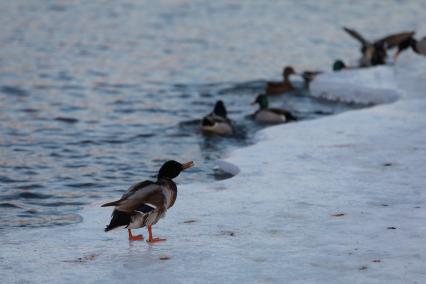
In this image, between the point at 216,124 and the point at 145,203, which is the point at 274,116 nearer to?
the point at 216,124

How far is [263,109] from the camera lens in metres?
17.2

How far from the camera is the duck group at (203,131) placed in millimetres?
8062

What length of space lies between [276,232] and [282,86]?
1187 centimetres

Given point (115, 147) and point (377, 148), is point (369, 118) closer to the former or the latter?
point (377, 148)

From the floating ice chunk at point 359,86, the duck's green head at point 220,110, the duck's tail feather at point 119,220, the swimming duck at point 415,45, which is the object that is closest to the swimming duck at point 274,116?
the duck's green head at point 220,110

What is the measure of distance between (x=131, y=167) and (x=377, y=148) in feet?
11.8

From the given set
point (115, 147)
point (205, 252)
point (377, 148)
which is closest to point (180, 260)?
point (205, 252)

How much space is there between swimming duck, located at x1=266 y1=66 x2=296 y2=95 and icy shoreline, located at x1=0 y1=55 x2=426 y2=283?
7.27m

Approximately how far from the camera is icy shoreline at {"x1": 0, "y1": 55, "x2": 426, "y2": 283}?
7.43 meters

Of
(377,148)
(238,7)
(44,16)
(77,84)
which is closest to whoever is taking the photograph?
(377,148)

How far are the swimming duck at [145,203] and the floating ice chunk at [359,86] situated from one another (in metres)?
9.50

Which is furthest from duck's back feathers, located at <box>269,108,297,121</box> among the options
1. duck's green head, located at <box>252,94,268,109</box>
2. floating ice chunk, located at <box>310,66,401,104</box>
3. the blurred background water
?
floating ice chunk, located at <box>310,66,401,104</box>

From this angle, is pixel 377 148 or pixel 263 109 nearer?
pixel 377 148

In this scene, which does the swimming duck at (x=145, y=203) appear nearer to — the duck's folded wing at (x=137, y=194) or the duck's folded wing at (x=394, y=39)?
the duck's folded wing at (x=137, y=194)
